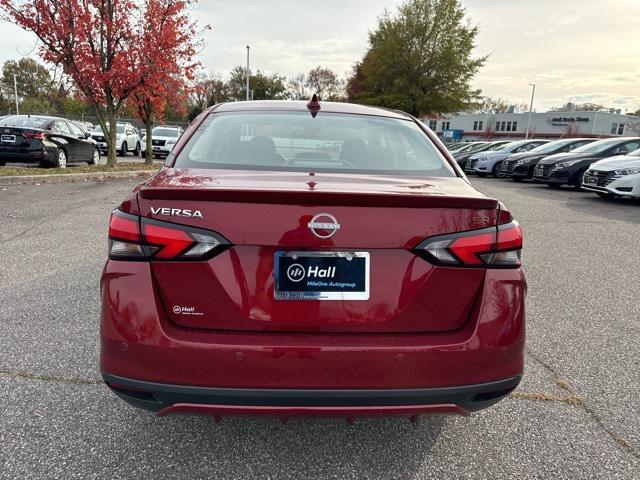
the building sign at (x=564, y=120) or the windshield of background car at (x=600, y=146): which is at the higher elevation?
the building sign at (x=564, y=120)

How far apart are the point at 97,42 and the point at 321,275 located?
1328 cm

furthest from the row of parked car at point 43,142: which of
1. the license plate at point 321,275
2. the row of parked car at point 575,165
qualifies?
the license plate at point 321,275

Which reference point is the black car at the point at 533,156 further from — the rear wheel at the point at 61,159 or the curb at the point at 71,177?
the rear wheel at the point at 61,159

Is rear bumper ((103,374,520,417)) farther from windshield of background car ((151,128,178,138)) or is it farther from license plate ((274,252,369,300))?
windshield of background car ((151,128,178,138))

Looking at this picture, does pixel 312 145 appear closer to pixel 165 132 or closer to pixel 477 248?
pixel 477 248

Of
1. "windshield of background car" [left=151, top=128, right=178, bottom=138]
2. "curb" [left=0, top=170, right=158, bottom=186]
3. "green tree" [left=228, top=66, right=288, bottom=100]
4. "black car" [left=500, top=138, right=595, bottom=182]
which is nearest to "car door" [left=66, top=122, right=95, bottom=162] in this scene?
"curb" [left=0, top=170, right=158, bottom=186]

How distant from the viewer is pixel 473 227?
1869 millimetres

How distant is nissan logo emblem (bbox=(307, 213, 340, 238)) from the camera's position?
177 cm

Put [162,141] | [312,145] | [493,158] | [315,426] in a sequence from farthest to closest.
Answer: [162,141]
[493,158]
[312,145]
[315,426]

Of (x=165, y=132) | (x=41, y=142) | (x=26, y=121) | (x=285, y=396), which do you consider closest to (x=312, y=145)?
(x=285, y=396)

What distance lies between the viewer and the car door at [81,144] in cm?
1380

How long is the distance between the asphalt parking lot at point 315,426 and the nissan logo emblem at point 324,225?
1143 mm

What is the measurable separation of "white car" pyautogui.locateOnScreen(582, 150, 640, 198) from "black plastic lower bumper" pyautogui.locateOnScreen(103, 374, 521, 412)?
11.0 meters

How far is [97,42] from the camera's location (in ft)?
40.9
